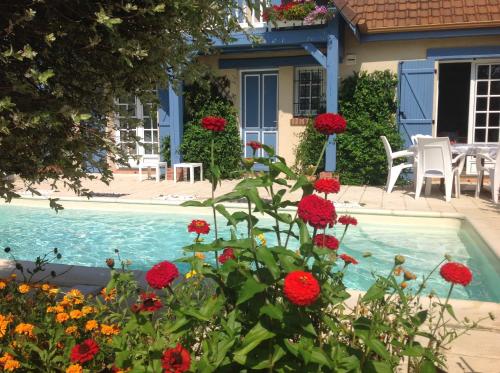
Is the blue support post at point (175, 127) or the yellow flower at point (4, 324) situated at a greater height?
the blue support post at point (175, 127)

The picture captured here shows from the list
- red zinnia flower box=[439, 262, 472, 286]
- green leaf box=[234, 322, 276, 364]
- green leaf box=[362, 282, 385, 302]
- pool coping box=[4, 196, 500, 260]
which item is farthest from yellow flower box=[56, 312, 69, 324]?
pool coping box=[4, 196, 500, 260]

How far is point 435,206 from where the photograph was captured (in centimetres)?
655

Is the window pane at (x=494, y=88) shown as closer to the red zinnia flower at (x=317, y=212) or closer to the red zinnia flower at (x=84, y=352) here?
the red zinnia flower at (x=317, y=212)

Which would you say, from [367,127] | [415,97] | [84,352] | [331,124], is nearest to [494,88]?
[415,97]

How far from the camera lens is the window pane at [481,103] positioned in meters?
9.22

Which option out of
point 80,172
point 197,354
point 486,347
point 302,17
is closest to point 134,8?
point 80,172

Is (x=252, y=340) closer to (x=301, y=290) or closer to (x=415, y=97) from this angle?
(x=301, y=290)

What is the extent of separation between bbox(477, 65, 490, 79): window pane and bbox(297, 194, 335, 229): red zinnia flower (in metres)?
9.21

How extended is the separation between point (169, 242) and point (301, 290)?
15.6 ft

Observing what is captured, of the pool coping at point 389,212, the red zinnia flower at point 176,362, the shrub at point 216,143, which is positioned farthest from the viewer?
the shrub at point 216,143

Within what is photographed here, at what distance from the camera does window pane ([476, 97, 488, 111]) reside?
9219mm

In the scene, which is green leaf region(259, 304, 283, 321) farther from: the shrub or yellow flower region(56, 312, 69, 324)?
the shrub

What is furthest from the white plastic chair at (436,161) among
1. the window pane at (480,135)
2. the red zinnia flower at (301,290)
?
the red zinnia flower at (301,290)

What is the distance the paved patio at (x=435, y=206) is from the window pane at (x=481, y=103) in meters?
1.93
